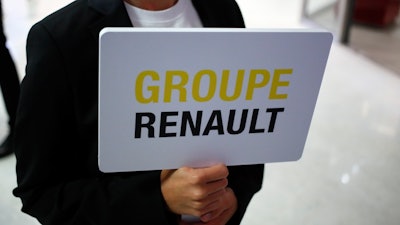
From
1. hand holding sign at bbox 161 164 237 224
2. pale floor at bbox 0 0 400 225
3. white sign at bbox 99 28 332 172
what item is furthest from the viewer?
pale floor at bbox 0 0 400 225

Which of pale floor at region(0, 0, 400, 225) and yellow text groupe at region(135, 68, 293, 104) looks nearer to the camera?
yellow text groupe at region(135, 68, 293, 104)

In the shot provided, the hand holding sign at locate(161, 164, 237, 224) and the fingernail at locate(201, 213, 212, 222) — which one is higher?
the hand holding sign at locate(161, 164, 237, 224)

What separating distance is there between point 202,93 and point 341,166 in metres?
1.94

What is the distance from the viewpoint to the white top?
2.63 ft

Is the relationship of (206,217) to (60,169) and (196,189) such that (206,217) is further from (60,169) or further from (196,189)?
(60,169)

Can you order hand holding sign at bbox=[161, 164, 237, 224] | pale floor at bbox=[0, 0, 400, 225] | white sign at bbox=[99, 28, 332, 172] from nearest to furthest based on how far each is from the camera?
white sign at bbox=[99, 28, 332, 172] < hand holding sign at bbox=[161, 164, 237, 224] < pale floor at bbox=[0, 0, 400, 225]

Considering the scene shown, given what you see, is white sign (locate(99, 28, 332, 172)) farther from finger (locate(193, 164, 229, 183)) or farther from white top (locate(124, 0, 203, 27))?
white top (locate(124, 0, 203, 27))

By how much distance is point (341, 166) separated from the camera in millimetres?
2445

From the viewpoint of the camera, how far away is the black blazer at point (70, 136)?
29.3 inches

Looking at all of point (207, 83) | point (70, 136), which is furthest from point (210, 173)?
point (70, 136)

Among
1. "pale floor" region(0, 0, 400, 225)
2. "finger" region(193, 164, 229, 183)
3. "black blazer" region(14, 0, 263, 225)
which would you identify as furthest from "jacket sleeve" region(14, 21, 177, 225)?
"pale floor" region(0, 0, 400, 225)

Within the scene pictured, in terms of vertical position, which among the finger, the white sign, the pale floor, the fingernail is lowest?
the pale floor

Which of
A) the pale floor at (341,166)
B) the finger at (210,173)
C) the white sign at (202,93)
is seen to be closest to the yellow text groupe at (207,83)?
the white sign at (202,93)

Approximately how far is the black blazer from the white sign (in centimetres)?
12
